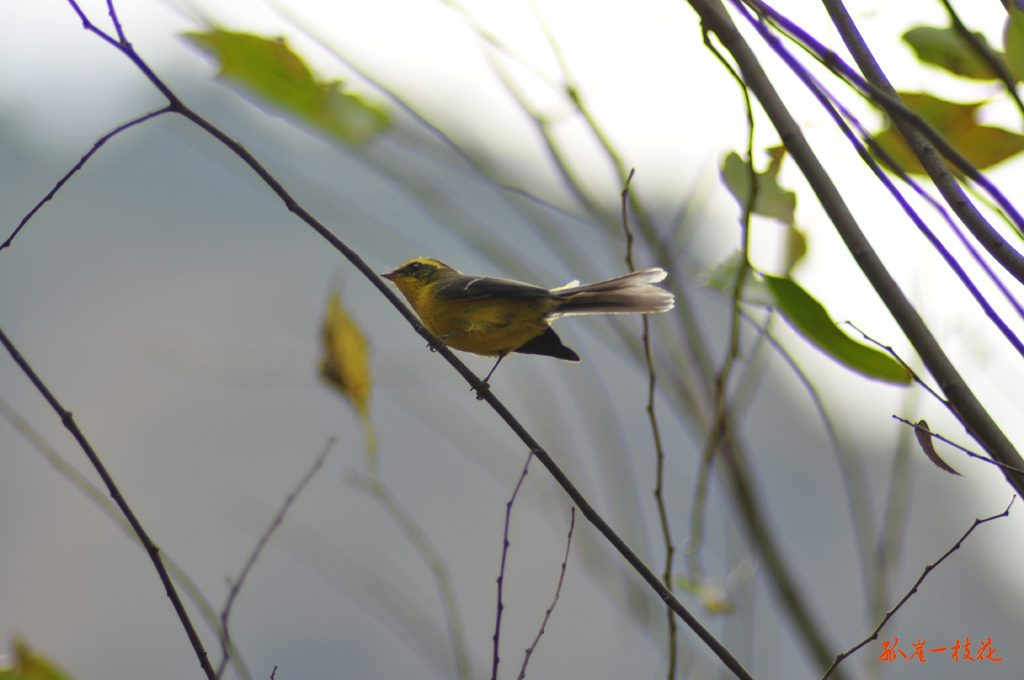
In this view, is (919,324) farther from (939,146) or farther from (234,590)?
(234,590)

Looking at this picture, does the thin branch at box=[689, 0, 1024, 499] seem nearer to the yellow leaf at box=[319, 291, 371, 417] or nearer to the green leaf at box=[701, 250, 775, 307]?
the green leaf at box=[701, 250, 775, 307]

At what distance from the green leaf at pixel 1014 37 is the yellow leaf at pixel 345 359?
1406 millimetres

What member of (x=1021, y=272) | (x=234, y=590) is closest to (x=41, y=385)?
(x=234, y=590)

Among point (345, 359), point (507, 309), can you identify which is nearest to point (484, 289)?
point (507, 309)

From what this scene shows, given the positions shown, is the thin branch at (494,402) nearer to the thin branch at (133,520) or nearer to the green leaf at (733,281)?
the thin branch at (133,520)

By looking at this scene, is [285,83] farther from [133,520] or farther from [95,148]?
[133,520]

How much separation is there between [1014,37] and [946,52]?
0.60ft

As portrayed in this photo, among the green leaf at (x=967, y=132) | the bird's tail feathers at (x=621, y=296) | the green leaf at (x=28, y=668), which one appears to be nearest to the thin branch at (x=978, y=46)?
the green leaf at (x=967, y=132)

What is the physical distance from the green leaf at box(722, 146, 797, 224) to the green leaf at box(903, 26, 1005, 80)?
0.94 ft

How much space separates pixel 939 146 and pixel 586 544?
4.76ft

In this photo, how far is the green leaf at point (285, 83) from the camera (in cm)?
163

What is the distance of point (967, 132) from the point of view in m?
1.25

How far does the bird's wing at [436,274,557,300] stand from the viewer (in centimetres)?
228

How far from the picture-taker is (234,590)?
4.58 ft
